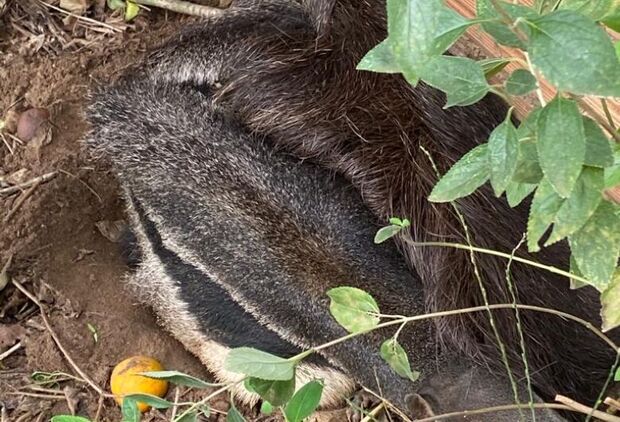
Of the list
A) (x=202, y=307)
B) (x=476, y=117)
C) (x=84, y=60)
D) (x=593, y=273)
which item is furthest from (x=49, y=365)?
(x=593, y=273)

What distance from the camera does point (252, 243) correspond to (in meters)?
2.63

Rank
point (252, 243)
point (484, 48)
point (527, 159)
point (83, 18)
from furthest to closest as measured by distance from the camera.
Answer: point (83, 18)
point (252, 243)
point (484, 48)
point (527, 159)

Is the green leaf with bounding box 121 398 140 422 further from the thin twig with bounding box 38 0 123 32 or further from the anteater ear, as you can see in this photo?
the thin twig with bounding box 38 0 123 32

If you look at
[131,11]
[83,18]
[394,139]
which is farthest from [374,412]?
[83,18]

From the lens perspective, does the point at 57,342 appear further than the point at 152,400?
Yes

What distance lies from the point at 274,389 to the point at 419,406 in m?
0.63

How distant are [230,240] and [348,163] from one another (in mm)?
455

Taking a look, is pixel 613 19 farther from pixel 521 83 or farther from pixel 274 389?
pixel 274 389

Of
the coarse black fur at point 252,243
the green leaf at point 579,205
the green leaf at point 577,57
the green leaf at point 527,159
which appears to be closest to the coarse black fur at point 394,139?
the coarse black fur at point 252,243

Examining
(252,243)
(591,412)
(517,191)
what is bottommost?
(252,243)

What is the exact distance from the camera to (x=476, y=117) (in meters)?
2.40

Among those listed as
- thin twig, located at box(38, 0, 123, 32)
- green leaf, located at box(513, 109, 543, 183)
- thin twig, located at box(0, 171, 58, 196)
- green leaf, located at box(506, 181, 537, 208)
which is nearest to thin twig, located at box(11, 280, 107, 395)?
thin twig, located at box(0, 171, 58, 196)

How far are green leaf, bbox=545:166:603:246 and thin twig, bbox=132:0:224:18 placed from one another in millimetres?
2568

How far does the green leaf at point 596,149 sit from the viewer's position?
1.01 metres
